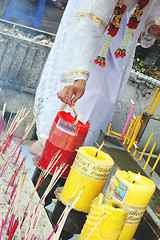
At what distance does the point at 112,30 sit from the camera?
2.20 metres

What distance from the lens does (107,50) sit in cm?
223

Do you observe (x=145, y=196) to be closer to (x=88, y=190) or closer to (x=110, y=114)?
(x=88, y=190)

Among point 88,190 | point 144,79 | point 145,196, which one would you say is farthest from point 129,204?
point 144,79

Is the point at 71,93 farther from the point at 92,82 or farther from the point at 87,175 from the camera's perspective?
the point at 92,82

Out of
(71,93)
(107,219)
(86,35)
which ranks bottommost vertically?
(107,219)

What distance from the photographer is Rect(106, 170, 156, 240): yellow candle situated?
111cm

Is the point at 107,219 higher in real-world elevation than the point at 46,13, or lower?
lower

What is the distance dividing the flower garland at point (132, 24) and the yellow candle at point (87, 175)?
117 centimetres

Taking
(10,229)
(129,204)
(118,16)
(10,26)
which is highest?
(118,16)

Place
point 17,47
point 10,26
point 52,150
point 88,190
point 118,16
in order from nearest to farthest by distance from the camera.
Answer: point 88,190 → point 52,150 → point 118,16 → point 17,47 → point 10,26

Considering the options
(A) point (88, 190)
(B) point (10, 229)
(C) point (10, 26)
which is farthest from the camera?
(C) point (10, 26)

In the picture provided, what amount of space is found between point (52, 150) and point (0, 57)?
168 cm

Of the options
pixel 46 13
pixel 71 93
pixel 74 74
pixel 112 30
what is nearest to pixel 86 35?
pixel 74 74

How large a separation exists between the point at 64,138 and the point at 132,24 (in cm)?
114
